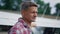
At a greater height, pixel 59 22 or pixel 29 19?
pixel 29 19

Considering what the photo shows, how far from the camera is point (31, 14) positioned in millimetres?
1374

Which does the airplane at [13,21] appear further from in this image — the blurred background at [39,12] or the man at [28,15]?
the man at [28,15]

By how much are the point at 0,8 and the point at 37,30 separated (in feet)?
1.88

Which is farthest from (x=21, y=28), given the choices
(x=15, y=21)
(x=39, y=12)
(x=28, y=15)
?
(x=39, y=12)

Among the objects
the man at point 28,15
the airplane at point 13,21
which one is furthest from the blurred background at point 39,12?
the man at point 28,15

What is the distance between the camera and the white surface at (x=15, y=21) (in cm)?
249

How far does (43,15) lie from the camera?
8.76 feet

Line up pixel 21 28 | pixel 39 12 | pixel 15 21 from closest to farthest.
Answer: pixel 21 28, pixel 15 21, pixel 39 12

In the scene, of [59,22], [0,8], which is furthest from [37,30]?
[0,8]

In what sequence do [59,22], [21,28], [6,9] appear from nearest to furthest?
[21,28]
[6,9]
[59,22]

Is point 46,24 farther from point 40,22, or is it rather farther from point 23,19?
point 23,19

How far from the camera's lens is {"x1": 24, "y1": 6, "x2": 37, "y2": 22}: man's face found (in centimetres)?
137

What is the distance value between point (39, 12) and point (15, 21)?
1.20 ft

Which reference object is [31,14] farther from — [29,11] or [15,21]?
[15,21]
